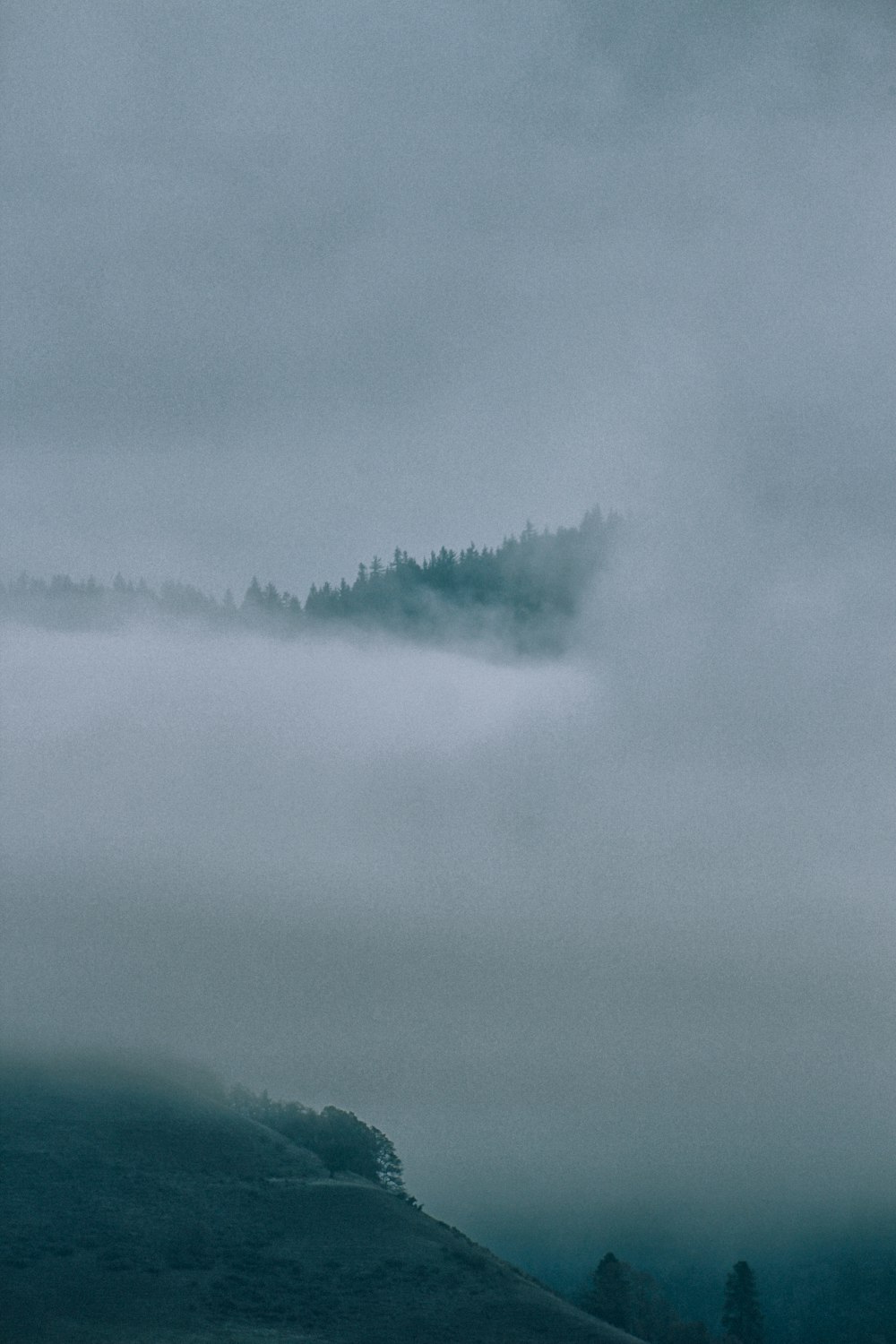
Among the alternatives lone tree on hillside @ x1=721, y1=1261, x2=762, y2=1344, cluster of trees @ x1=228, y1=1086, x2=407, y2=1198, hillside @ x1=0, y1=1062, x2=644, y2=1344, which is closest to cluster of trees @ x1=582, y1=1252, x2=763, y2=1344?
lone tree on hillside @ x1=721, y1=1261, x2=762, y2=1344

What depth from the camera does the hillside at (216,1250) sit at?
91000mm

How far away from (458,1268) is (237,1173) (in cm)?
2511

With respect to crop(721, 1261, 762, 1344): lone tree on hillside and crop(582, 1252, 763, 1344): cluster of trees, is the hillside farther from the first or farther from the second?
crop(721, 1261, 762, 1344): lone tree on hillside

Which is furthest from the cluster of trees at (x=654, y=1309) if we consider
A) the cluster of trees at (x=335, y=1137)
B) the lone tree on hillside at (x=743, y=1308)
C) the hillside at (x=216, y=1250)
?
the cluster of trees at (x=335, y=1137)

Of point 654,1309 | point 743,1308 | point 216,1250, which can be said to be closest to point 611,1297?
point 654,1309

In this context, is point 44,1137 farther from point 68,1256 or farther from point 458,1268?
point 458,1268

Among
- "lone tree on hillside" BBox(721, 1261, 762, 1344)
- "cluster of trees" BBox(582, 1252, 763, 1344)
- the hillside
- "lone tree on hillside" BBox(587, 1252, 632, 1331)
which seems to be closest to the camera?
the hillside

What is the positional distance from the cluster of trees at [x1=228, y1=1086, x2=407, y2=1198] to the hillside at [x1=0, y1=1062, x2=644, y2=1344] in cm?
494

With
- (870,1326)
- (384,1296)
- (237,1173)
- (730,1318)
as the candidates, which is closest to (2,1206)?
(237,1173)

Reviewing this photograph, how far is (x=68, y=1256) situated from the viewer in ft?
323

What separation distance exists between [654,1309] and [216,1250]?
3653cm

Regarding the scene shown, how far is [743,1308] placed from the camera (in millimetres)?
129750

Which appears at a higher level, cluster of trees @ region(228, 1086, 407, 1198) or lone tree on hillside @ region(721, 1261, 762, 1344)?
cluster of trees @ region(228, 1086, 407, 1198)

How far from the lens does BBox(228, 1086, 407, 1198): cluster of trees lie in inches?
5285
